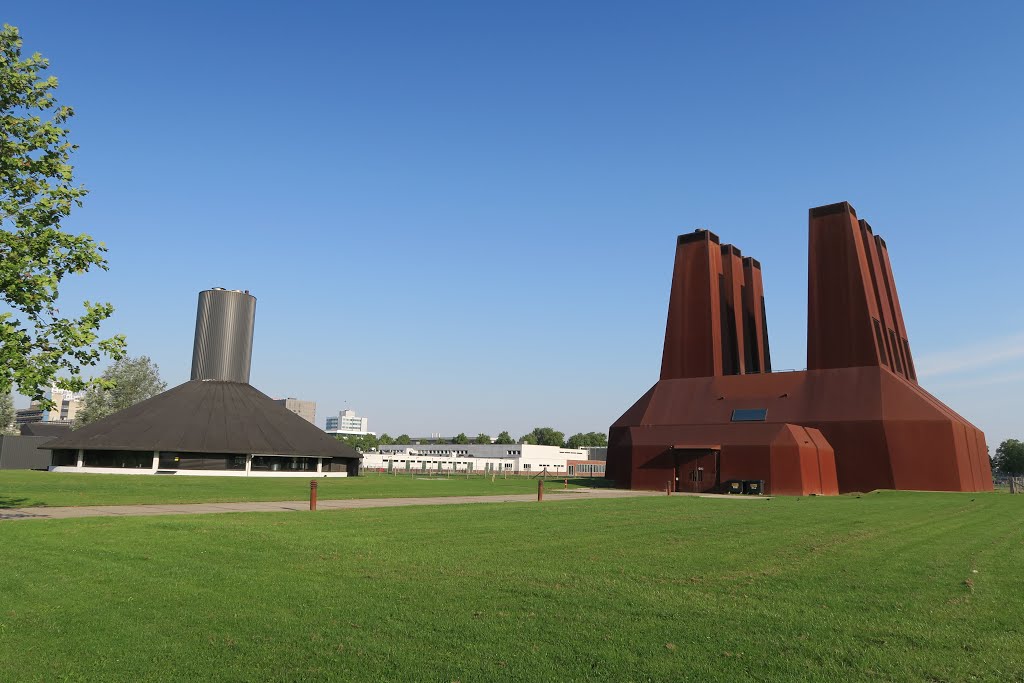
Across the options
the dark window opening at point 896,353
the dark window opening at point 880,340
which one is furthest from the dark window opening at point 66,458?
the dark window opening at point 896,353

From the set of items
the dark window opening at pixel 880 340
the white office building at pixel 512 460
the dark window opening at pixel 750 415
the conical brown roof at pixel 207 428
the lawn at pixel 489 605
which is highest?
the dark window opening at pixel 880 340

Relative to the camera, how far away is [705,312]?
63.4 metres

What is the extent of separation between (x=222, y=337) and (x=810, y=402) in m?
56.8

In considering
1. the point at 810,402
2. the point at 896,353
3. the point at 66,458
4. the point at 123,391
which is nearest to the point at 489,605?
the point at 810,402

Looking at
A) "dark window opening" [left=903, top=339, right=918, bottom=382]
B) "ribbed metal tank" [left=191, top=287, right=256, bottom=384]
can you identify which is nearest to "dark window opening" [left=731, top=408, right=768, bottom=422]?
"dark window opening" [left=903, top=339, right=918, bottom=382]

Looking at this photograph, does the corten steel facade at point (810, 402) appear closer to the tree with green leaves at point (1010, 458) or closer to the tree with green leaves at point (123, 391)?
the tree with green leaves at point (123, 391)

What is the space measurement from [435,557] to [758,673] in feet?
23.8

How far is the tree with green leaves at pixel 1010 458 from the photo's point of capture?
170 metres

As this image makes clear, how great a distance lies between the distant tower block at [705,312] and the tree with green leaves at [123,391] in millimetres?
64232

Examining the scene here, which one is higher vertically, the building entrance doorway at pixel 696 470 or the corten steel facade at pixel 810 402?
the corten steel facade at pixel 810 402

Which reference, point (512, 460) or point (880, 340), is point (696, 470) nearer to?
point (880, 340)

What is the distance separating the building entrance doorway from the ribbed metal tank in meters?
46.9

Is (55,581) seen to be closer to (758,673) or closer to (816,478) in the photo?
(758,673)

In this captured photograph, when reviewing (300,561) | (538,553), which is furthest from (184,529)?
(538,553)
